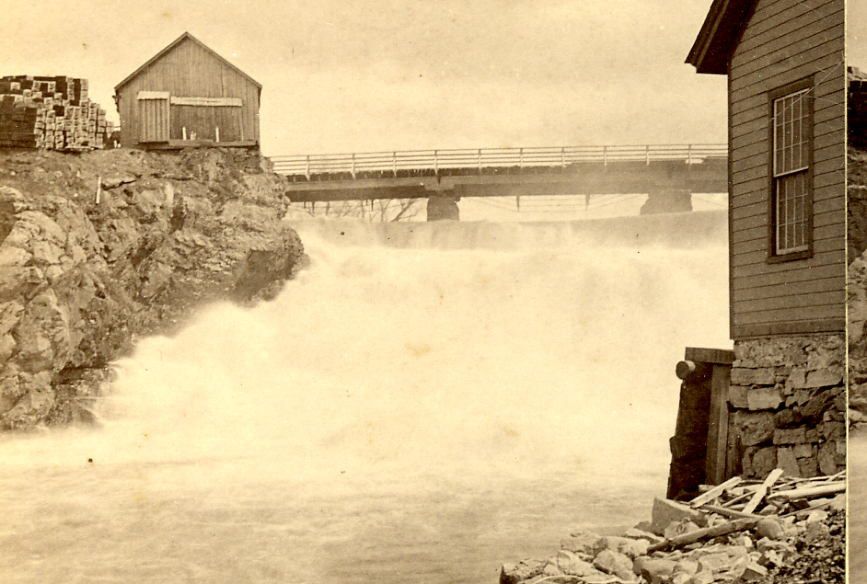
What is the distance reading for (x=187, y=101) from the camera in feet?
32.7

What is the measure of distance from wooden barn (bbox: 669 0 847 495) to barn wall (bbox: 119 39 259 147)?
3.52 m

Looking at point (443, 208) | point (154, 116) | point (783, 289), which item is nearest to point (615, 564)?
point (783, 289)

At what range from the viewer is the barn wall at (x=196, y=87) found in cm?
836

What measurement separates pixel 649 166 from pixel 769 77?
6.52ft

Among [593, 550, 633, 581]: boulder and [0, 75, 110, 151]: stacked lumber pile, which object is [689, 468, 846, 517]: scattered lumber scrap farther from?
[0, 75, 110, 151]: stacked lumber pile

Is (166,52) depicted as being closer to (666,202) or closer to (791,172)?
(791,172)

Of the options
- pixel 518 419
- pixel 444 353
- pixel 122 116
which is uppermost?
pixel 122 116

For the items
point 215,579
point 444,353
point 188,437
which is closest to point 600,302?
point 444,353

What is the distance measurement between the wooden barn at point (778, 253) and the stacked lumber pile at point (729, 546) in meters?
0.43

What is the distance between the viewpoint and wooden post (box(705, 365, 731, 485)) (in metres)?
7.91

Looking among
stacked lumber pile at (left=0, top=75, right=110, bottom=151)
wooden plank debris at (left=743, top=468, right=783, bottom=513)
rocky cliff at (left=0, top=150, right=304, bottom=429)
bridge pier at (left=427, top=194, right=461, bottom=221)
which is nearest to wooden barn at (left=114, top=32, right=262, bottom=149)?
stacked lumber pile at (left=0, top=75, right=110, bottom=151)

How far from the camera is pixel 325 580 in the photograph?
7066mm

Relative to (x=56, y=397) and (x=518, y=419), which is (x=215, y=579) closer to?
(x=56, y=397)

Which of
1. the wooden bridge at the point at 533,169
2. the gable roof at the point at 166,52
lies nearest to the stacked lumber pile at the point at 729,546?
the wooden bridge at the point at 533,169
